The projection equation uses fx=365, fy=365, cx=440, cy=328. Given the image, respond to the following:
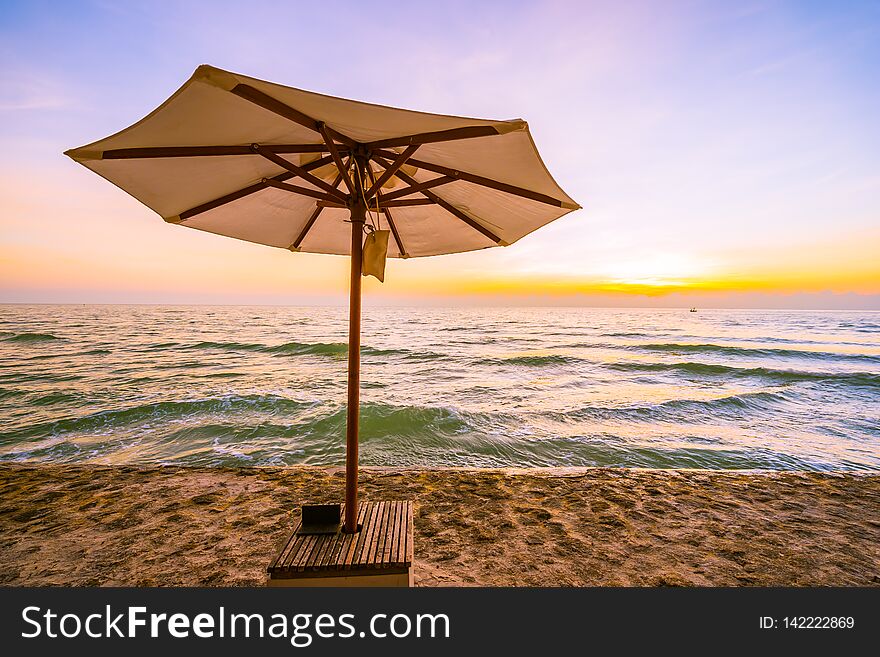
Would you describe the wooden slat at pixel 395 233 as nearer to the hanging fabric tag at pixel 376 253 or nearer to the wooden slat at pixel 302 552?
the hanging fabric tag at pixel 376 253

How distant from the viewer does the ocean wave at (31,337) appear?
2386cm

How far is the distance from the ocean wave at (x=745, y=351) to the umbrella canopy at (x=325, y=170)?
968 inches

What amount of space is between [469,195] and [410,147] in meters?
1.08

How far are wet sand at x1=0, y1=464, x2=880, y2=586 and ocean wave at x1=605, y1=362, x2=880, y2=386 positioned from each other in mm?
13164

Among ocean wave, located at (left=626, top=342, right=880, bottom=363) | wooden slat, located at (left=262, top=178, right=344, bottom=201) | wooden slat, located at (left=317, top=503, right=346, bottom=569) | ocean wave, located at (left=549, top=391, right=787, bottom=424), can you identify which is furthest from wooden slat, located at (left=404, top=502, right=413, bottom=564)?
ocean wave, located at (left=626, top=342, right=880, bottom=363)

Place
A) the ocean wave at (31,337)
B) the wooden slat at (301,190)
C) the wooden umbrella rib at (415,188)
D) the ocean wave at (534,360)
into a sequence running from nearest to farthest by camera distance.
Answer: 1. the wooden slat at (301,190)
2. the wooden umbrella rib at (415,188)
3. the ocean wave at (534,360)
4. the ocean wave at (31,337)

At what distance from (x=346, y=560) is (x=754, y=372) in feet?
67.1

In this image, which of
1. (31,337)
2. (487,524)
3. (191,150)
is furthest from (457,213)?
(31,337)

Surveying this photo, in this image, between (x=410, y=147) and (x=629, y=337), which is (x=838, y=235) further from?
(x=410, y=147)

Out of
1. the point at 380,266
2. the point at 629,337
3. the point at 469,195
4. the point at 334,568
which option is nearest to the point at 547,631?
the point at 334,568

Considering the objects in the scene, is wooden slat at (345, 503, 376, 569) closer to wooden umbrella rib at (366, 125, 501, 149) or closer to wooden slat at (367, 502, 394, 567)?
wooden slat at (367, 502, 394, 567)

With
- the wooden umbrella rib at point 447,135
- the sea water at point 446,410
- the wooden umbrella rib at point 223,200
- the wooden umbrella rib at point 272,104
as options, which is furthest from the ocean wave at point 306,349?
the wooden umbrella rib at point 272,104

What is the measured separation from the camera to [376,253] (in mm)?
2189

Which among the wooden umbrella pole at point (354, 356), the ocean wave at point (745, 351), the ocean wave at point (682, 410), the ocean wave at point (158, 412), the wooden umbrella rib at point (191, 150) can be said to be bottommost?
the ocean wave at point (158, 412)
